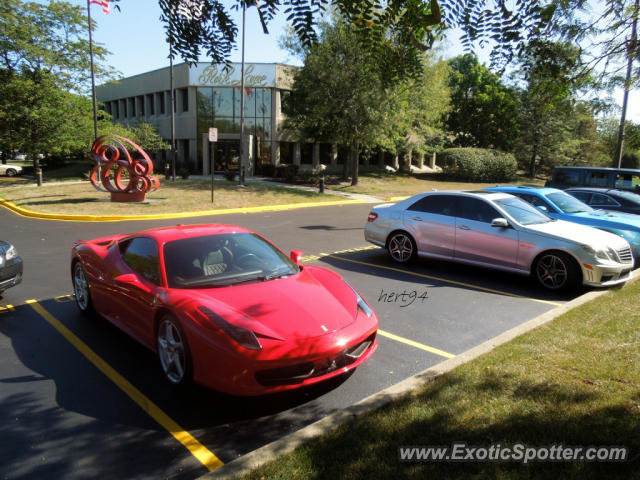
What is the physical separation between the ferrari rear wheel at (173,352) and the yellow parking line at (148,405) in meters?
0.28

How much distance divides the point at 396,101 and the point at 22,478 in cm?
2394

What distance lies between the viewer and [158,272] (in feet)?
15.0

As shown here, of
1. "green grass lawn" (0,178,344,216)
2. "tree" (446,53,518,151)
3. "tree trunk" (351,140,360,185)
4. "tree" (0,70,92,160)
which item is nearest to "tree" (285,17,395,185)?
"tree trunk" (351,140,360,185)

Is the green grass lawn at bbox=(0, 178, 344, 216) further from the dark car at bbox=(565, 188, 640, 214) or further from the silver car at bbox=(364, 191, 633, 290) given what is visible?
the dark car at bbox=(565, 188, 640, 214)

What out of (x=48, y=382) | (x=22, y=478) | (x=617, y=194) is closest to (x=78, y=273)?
(x=48, y=382)

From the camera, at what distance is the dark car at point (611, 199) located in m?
11.3

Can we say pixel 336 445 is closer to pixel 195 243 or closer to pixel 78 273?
pixel 195 243

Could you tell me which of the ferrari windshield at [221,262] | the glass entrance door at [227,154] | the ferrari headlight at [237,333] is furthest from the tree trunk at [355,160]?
the ferrari headlight at [237,333]

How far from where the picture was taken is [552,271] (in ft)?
24.3

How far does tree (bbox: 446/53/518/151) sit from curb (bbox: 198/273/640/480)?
→ 41047 millimetres

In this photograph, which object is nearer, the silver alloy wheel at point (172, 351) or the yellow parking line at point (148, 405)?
the yellow parking line at point (148, 405)

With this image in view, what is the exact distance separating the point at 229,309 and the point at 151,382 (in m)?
1.08

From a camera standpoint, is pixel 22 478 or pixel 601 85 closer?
pixel 22 478

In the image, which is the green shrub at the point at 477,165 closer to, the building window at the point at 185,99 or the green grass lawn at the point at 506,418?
the building window at the point at 185,99
